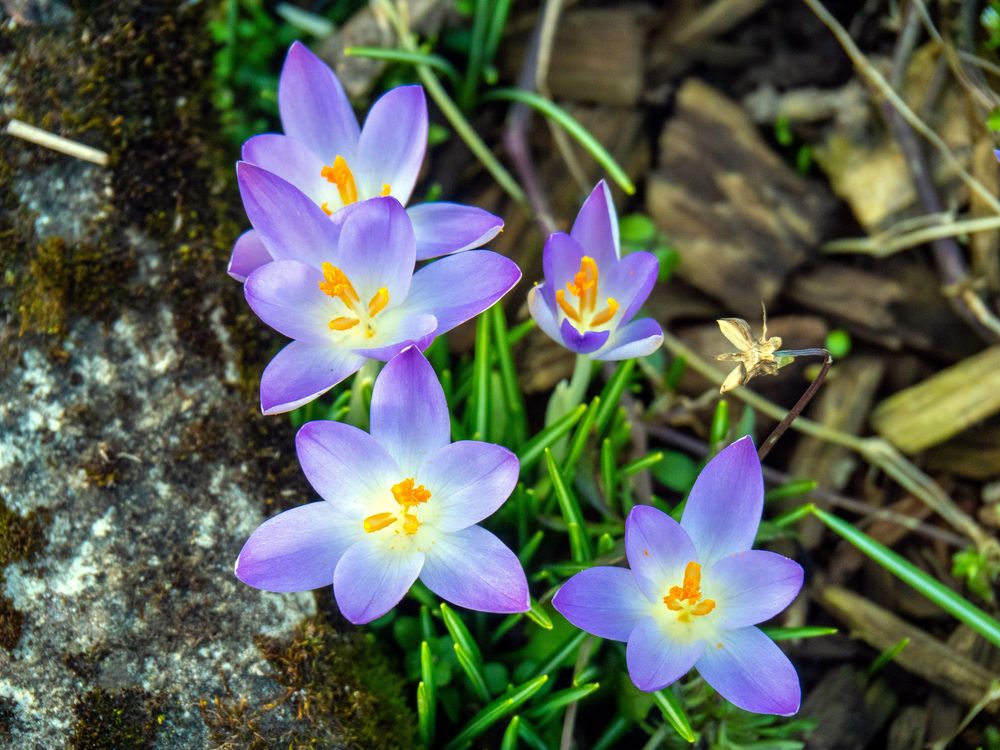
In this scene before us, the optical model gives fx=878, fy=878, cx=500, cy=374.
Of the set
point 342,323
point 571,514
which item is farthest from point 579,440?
point 342,323

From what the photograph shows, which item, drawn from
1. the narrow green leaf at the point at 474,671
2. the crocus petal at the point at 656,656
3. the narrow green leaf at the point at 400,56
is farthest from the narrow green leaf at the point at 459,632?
the narrow green leaf at the point at 400,56

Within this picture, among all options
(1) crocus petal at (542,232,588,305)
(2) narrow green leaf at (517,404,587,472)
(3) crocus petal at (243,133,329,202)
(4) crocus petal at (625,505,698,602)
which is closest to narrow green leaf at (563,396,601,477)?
(2) narrow green leaf at (517,404,587,472)

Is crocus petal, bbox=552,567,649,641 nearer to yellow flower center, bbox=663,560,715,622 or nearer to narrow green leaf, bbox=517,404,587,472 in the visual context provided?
yellow flower center, bbox=663,560,715,622

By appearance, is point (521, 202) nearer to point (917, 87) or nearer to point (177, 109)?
point (177, 109)

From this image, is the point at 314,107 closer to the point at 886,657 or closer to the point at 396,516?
the point at 396,516

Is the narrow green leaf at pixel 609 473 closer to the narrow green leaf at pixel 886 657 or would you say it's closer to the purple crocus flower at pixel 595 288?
the purple crocus flower at pixel 595 288

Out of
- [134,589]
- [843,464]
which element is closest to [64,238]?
[134,589]
